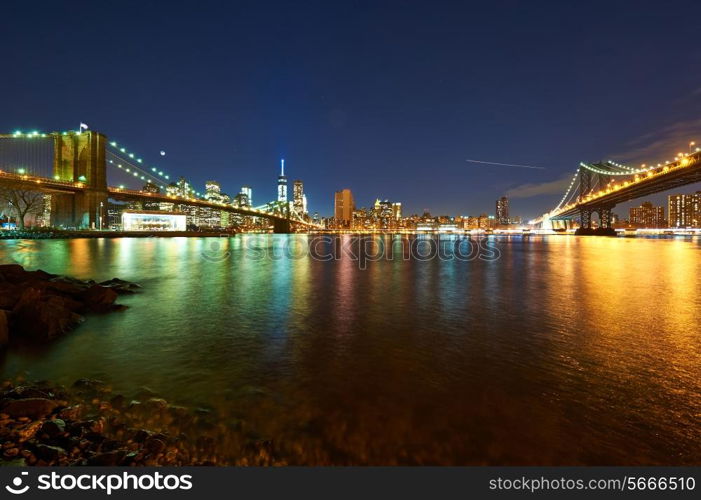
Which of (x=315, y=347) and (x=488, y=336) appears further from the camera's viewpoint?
(x=488, y=336)

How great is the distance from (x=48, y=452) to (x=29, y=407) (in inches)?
42.7

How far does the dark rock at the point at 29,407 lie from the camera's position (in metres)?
3.73

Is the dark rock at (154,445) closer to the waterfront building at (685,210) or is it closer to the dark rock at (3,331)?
the dark rock at (3,331)

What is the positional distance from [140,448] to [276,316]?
20.9 ft

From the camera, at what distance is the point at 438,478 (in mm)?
3199

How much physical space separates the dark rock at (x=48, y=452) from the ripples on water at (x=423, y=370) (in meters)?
1.44

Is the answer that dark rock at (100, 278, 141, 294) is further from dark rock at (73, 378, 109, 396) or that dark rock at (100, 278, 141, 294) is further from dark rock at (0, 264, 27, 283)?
dark rock at (73, 378, 109, 396)

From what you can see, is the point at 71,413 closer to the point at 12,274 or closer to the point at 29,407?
the point at 29,407

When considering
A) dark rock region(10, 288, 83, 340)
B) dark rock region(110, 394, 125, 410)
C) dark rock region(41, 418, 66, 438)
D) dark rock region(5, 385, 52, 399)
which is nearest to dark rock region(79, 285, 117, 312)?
dark rock region(10, 288, 83, 340)

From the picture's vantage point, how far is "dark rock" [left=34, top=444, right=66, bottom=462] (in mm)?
3047

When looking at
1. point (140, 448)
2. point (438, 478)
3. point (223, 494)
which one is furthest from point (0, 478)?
point (438, 478)

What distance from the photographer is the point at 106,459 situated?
302 centimetres

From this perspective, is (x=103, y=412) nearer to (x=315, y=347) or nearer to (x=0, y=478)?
(x=0, y=478)

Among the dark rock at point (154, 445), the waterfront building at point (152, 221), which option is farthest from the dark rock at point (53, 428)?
the waterfront building at point (152, 221)
